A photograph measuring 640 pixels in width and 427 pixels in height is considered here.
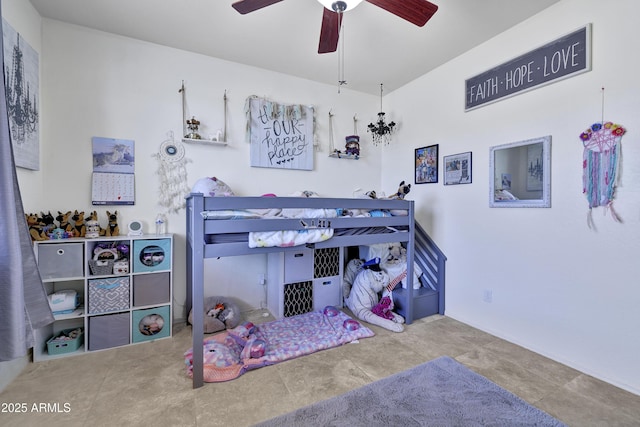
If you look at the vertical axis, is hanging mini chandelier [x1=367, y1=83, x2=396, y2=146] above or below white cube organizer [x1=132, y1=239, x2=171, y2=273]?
above

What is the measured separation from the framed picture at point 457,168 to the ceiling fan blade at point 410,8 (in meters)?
1.43

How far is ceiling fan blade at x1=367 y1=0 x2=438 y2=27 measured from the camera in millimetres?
1570

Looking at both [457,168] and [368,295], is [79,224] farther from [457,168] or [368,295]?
[457,168]

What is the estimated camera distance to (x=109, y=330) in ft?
6.95

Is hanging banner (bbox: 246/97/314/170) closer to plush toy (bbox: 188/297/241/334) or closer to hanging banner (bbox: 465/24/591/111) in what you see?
plush toy (bbox: 188/297/241/334)

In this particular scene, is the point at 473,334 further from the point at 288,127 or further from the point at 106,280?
the point at 106,280

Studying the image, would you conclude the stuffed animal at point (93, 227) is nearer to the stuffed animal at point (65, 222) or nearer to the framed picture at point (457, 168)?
the stuffed animal at point (65, 222)

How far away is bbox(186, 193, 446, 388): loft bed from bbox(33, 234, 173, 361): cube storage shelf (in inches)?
11.3

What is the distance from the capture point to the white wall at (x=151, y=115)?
226cm

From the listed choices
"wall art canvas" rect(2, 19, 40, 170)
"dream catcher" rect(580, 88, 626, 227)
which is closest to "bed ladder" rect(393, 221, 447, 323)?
"dream catcher" rect(580, 88, 626, 227)

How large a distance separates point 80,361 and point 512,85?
4.05 m

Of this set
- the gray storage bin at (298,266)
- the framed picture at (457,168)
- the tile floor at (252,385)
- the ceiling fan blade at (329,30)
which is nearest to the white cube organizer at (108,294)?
the tile floor at (252,385)

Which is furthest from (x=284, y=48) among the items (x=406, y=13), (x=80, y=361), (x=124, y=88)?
(x=80, y=361)

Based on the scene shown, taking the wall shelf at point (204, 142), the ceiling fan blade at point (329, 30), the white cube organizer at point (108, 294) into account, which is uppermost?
the ceiling fan blade at point (329, 30)
